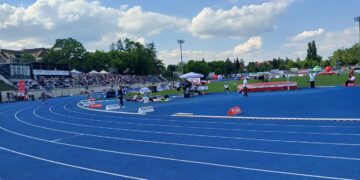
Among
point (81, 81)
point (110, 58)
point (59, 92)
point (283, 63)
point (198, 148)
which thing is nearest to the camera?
point (198, 148)

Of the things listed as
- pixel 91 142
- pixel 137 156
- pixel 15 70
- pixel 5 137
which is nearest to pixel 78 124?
pixel 5 137

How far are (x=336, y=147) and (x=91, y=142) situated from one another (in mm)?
7522

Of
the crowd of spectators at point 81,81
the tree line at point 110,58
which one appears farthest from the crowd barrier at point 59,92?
the tree line at point 110,58

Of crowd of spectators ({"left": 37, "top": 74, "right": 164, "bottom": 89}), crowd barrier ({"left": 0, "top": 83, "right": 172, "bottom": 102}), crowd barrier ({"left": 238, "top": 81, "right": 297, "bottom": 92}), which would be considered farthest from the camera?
crowd of spectators ({"left": 37, "top": 74, "right": 164, "bottom": 89})

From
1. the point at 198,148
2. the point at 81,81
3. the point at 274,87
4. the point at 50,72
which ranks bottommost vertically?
the point at 198,148

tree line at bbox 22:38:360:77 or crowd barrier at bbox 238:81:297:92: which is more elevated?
tree line at bbox 22:38:360:77

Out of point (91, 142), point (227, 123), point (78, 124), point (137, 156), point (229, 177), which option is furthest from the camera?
point (78, 124)

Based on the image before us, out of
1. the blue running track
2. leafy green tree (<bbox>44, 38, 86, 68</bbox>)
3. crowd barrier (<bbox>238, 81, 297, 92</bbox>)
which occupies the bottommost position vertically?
the blue running track

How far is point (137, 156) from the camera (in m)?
9.77

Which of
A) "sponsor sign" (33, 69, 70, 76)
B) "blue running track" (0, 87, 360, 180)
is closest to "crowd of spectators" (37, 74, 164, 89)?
"sponsor sign" (33, 69, 70, 76)

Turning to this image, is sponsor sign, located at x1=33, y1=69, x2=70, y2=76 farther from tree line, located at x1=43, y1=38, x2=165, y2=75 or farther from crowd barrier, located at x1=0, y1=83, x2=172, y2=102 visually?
tree line, located at x1=43, y1=38, x2=165, y2=75

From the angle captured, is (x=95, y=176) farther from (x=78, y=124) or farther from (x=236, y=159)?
Result: (x=78, y=124)

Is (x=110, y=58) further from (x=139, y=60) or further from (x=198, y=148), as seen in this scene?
(x=198, y=148)

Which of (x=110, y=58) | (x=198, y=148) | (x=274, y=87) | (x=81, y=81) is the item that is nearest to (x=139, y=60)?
(x=110, y=58)
